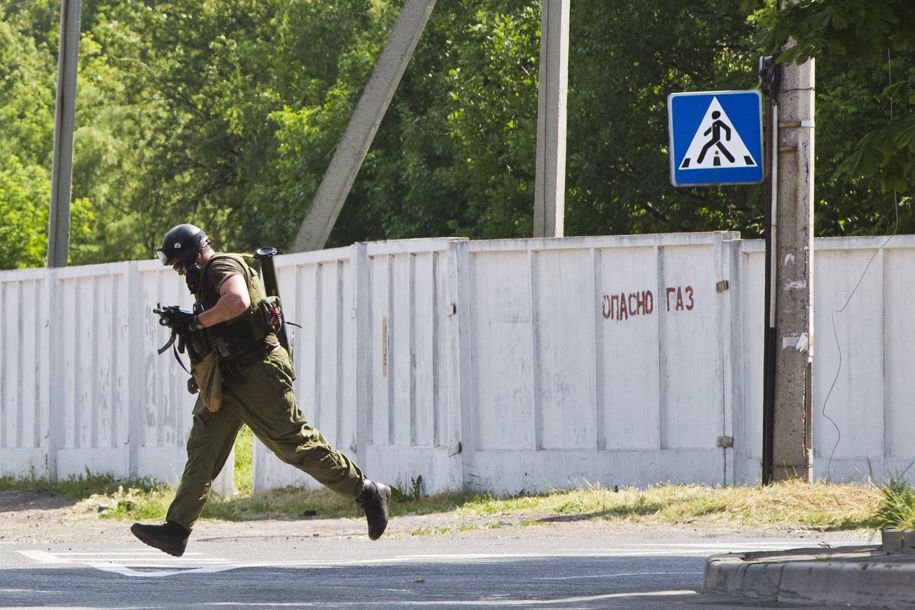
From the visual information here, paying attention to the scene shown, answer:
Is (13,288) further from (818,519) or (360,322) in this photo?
(818,519)

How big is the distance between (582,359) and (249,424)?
17.3ft

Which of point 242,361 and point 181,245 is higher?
point 181,245

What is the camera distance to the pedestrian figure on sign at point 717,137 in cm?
1251

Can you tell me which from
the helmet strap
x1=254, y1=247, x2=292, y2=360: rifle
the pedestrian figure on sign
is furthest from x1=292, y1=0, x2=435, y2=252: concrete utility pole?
the helmet strap

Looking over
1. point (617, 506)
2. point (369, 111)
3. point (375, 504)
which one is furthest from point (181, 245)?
point (369, 111)

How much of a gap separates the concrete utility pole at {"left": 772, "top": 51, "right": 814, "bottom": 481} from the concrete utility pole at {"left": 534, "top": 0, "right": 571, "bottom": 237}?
3.00m

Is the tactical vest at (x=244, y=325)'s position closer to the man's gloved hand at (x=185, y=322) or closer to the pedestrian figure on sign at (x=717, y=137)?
the man's gloved hand at (x=185, y=322)

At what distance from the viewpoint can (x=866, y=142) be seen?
8102 mm

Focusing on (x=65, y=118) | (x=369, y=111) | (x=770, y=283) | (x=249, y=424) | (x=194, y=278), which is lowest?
(x=249, y=424)

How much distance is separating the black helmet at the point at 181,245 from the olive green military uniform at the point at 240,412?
0.11m

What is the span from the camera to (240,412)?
8.92 meters

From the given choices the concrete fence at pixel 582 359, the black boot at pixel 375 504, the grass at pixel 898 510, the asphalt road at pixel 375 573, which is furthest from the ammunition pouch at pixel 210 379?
the concrete fence at pixel 582 359

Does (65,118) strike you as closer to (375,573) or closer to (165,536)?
(165,536)

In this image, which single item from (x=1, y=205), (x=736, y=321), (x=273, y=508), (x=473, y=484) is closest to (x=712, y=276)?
(x=736, y=321)
